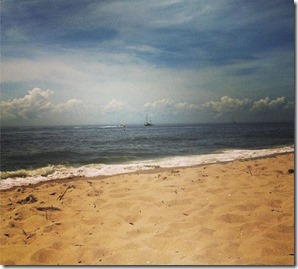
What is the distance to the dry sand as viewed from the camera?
5.90 ft

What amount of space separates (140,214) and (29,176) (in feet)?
6.88

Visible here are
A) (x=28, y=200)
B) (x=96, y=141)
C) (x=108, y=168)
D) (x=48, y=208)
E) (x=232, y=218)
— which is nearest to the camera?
(x=232, y=218)

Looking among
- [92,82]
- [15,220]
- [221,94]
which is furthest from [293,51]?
[15,220]

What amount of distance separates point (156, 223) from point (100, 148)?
2015 millimetres

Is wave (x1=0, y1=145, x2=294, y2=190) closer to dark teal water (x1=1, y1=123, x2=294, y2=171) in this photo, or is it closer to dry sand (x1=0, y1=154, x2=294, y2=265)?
dark teal water (x1=1, y1=123, x2=294, y2=171)

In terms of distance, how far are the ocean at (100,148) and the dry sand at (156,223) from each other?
65 centimetres

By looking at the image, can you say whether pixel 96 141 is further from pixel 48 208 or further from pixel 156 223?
pixel 156 223

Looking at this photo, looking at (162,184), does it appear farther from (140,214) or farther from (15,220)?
(15,220)

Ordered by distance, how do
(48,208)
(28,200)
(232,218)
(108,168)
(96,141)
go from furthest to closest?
(108,168)
(96,141)
(28,200)
(48,208)
(232,218)

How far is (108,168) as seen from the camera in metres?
3.93

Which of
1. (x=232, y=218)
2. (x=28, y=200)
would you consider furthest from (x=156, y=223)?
(x=28, y=200)

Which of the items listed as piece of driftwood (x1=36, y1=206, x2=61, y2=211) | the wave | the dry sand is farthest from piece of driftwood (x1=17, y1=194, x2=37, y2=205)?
the wave

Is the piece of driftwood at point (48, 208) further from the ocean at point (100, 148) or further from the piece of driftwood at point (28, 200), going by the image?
the ocean at point (100, 148)

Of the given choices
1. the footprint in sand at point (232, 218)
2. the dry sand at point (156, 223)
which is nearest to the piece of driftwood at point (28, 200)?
the dry sand at point (156, 223)
